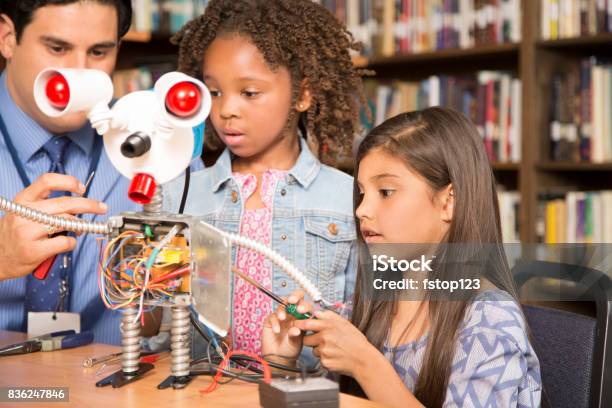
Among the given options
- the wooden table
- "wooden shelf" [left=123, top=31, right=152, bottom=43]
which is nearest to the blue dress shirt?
the wooden table

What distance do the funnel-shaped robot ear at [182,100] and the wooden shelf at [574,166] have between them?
71.2 inches

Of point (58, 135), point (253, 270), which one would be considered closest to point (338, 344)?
point (253, 270)

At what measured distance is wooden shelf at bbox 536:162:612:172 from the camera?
2400 millimetres

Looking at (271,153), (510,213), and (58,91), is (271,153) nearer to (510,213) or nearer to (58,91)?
(58,91)

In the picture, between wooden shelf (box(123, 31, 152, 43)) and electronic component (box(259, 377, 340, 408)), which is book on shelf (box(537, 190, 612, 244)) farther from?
electronic component (box(259, 377, 340, 408))

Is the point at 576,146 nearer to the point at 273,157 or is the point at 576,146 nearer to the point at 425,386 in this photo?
the point at 273,157

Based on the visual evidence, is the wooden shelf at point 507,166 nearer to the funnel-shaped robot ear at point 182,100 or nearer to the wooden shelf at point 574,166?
the wooden shelf at point 574,166

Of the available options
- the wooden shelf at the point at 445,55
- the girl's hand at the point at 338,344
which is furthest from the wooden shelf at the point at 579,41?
the girl's hand at the point at 338,344

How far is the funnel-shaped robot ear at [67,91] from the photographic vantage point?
919mm

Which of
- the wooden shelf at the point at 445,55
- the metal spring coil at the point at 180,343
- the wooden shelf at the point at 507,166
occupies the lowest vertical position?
the metal spring coil at the point at 180,343

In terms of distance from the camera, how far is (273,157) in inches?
59.7

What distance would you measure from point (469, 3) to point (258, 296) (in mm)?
1695

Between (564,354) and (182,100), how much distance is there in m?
0.69

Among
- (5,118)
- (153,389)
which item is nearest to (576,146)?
(5,118)
